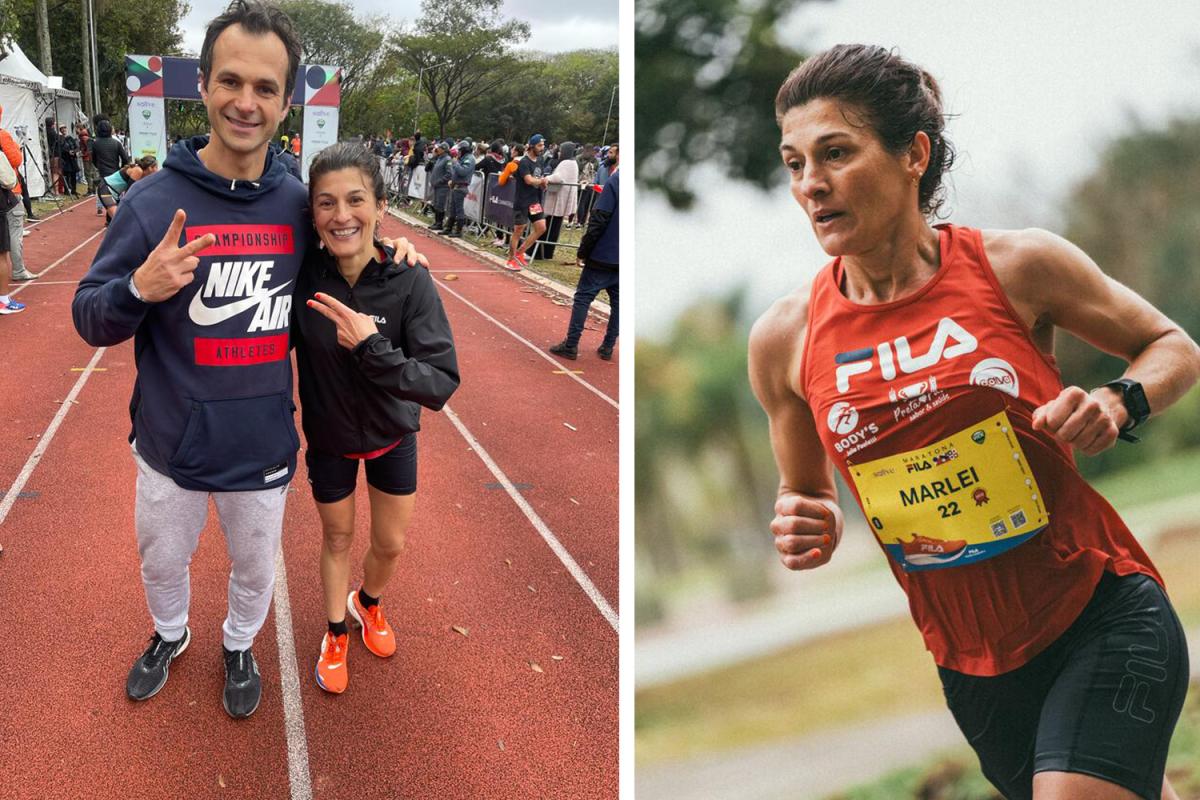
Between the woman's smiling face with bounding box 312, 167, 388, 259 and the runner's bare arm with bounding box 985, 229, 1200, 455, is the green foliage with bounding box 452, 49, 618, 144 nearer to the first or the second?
the woman's smiling face with bounding box 312, 167, 388, 259

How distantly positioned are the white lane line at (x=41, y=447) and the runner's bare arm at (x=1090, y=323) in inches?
156

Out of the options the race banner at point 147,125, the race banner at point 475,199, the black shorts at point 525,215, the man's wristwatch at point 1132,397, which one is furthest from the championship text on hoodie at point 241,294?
the race banner at point 147,125

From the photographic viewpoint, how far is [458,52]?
4128cm

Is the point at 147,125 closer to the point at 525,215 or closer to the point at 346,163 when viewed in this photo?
the point at 525,215

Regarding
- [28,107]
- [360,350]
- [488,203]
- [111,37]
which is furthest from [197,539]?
[111,37]

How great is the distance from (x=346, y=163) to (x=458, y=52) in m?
42.3

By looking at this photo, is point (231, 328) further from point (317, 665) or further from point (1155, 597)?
point (1155, 597)

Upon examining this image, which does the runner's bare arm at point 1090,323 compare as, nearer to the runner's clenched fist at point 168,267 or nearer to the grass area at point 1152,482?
the grass area at point 1152,482

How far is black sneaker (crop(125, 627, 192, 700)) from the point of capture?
266 centimetres

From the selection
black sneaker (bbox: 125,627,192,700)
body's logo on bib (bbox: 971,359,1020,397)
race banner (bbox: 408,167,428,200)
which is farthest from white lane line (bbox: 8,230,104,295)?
body's logo on bib (bbox: 971,359,1020,397)

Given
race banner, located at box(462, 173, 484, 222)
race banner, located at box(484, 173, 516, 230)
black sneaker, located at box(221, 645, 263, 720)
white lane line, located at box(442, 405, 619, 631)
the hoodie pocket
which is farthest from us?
race banner, located at box(462, 173, 484, 222)

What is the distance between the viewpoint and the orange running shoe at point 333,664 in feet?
9.05

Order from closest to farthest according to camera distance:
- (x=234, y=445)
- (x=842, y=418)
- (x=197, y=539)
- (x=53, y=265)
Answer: (x=842, y=418)
(x=234, y=445)
(x=197, y=539)
(x=53, y=265)

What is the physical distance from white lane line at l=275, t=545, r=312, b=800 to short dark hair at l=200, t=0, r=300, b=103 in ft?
5.70
